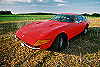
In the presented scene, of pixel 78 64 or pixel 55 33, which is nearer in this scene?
pixel 78 64

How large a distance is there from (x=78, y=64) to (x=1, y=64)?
224 cm

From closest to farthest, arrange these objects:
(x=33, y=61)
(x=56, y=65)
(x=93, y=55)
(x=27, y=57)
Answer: (x=56, y=65) → (x=33, y=61) → (x=27, y=57) → (x=93, y=55)

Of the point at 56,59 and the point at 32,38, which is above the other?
the point at 32,38

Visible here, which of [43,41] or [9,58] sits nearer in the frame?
[43,41]

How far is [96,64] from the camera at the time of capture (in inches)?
88.3

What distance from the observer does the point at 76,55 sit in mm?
2697

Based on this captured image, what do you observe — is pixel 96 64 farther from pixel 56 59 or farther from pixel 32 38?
pixel 32 38

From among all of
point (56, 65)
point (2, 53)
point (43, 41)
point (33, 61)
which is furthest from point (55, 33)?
point (2, 53)

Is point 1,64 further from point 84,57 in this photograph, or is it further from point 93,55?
point 93,55

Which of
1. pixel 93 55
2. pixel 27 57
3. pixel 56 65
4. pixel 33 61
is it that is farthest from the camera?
pixel 93 55

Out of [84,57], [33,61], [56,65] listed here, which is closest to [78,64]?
[84,57]

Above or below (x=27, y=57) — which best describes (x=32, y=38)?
above

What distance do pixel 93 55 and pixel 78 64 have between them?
864 mm

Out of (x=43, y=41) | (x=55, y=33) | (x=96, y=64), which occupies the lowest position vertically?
(x=96, y=64)
